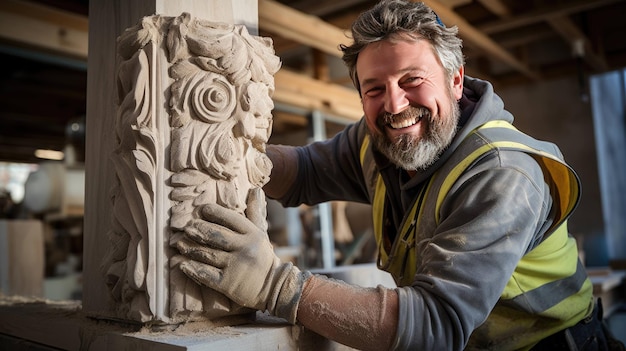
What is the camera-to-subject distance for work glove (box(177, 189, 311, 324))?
43.2 inches

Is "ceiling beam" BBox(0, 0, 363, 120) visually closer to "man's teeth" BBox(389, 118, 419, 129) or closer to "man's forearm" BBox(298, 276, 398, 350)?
"man's teeth" BBox(389, 118, 419, 129)

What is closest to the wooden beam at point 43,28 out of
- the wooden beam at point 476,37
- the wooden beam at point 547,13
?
the wooden beam at point 476,37

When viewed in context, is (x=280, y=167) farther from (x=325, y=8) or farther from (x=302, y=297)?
(x=325, y=8)

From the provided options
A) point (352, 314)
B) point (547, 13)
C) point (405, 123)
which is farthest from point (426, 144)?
point (547, 13)

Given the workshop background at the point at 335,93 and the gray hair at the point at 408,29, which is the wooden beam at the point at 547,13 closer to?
the workshop background at the point at 335,93

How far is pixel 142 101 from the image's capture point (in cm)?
114

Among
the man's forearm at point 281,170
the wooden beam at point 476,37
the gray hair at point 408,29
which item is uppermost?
the wooden beam at point 476,37

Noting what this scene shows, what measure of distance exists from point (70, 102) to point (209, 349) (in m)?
6.11

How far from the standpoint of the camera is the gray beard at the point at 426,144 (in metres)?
1.45

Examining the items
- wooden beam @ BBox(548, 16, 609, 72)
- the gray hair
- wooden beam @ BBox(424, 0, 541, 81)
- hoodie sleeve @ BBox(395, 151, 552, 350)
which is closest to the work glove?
hoodie sleeve @ BBox(395, 151, 552, 350)

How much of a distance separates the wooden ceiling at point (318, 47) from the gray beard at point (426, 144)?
184cm

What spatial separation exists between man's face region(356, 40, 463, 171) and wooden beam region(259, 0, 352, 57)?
59.7 inches

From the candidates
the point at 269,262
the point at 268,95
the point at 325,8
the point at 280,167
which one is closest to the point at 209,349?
the point at 269,262

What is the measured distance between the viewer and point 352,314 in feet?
→ 3.60
